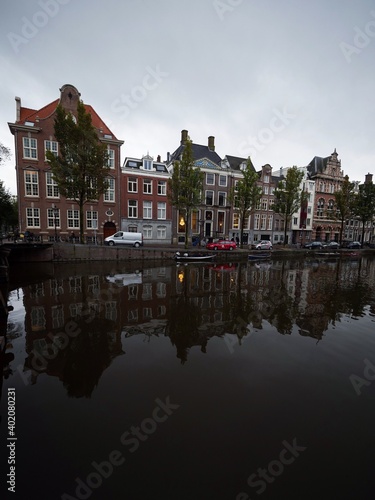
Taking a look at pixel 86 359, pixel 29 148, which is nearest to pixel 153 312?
pixel 86 359

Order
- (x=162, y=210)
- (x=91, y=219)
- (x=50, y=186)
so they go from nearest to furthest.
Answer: (x=50, y=186)
(x=91, y=219)
(x=162, y=210)

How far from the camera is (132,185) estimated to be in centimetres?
4097

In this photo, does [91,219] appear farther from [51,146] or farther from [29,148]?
[29,148]

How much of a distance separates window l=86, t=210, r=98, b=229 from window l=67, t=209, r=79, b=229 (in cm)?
160

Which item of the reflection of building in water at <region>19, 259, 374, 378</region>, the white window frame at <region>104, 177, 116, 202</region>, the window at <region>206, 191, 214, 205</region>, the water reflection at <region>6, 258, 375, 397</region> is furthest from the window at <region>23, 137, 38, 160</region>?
the window at <region>206, 191, 214, 205</region>

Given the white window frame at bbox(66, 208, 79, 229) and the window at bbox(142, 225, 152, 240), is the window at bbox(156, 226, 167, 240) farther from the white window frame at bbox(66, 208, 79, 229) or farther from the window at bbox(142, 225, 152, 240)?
the white window frame at bbox(66, 208, 79, 229)

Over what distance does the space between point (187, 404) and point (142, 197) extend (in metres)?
39.3

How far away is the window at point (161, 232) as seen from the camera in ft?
144

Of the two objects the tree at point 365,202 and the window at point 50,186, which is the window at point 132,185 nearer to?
the window at point 50,186

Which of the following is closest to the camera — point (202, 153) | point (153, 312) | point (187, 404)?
point (187, 404)

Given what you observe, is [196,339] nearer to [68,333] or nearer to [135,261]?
[68,333]

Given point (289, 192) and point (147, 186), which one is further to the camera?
point (289, 192)

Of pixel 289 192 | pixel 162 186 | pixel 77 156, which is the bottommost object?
pixel 289 192

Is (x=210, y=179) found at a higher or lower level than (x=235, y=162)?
lower
